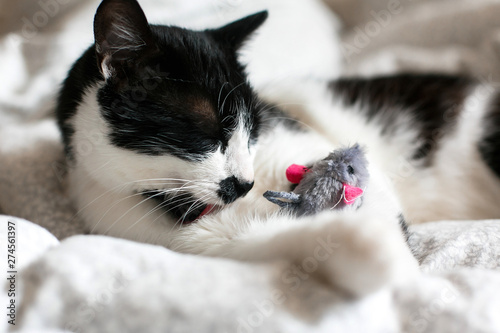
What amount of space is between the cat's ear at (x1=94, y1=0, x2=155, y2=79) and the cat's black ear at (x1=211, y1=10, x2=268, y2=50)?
0.23m

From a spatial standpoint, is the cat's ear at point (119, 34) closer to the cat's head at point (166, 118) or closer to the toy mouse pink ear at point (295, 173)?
the cat's head at point (166, 118)

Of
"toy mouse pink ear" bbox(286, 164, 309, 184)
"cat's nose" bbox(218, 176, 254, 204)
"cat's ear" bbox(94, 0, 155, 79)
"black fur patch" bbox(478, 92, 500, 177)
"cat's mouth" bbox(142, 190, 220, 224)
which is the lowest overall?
"cat's mouth" bbox(142, 190, 220, 224)

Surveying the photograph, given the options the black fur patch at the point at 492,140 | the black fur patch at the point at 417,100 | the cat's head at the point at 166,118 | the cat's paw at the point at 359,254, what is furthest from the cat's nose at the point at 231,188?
the black fur patch at the point at 492,140

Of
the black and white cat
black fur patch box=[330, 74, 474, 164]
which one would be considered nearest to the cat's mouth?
the black and white cat

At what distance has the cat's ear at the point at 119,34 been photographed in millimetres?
753

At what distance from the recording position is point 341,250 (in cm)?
57

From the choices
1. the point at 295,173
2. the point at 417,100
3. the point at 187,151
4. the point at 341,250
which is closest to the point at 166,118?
the point at 187,151

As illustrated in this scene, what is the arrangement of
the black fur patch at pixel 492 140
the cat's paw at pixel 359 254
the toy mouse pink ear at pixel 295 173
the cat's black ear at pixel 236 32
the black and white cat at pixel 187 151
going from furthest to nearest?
1. the black fur patch at pixel 492 140
2. the cat's black ear at pixel 236 32
3. the toy mouse pink ear at pixel 295 173
4. the black and white cat at pixel 187 151
5. the cat's paw at pixel 359 254

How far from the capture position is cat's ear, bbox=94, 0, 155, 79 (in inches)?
29.7

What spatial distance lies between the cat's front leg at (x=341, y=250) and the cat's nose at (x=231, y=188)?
0.12 meters

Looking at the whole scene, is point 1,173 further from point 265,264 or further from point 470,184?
point 470,184

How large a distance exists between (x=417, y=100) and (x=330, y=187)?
28.9 inches

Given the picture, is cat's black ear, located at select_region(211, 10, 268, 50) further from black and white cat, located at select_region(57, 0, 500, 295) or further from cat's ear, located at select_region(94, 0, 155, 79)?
cat's ear, located at select_region(94, 0, 155, 79)

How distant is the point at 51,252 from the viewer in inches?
26.5
